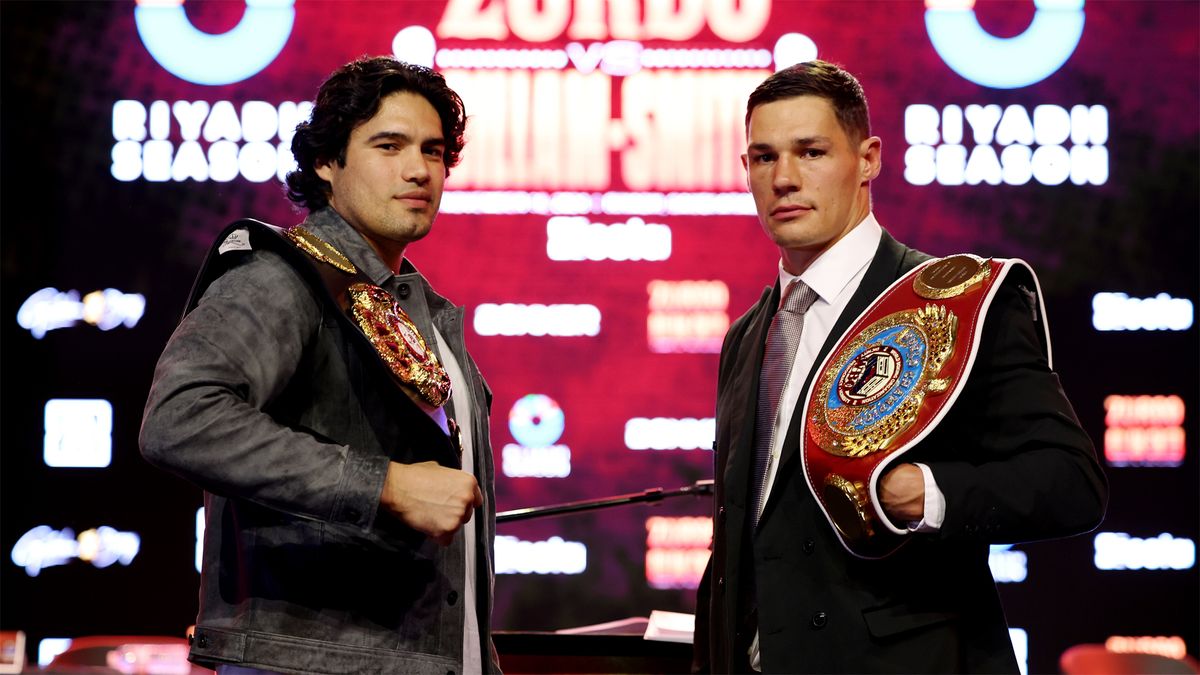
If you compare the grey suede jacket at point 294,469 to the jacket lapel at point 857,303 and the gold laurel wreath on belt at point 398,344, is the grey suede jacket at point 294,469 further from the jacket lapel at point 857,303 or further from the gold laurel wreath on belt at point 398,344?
the jacket lapel at point 857,303

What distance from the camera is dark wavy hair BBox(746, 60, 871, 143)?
201 cm

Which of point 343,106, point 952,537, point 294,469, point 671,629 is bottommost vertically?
point 671,629

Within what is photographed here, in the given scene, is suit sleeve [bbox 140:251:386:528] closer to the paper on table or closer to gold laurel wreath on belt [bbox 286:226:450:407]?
gold laurel wreath on belt [bbox 286:226:450:407]

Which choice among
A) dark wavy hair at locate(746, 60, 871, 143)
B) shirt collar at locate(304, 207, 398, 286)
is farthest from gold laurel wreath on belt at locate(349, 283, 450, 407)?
dark wavy hair at locate(746, 60, 871, 143)

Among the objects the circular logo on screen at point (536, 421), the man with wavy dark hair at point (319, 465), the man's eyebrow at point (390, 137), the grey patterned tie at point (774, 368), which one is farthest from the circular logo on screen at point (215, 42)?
the grey patterned tie at point (774, 368)

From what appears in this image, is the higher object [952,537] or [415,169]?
[415,169]

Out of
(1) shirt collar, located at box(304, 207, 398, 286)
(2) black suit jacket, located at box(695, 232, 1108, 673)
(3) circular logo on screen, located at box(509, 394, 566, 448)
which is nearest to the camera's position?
(2) black suit jacket, located at box(695, 232, 1108, 673)

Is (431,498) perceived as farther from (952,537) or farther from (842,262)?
(842,262)

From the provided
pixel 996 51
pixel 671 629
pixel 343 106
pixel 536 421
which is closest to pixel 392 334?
pixel 343 106

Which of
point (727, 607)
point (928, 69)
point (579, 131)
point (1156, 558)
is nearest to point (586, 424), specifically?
point (579, 131)

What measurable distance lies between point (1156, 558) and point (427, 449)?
3629 mm

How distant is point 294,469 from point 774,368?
83 centimetres

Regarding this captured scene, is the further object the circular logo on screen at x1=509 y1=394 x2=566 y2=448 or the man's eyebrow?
the circular logo on screen at x1=509 y1=394 x2=566 y2=448

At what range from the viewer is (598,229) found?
14.4 feet
